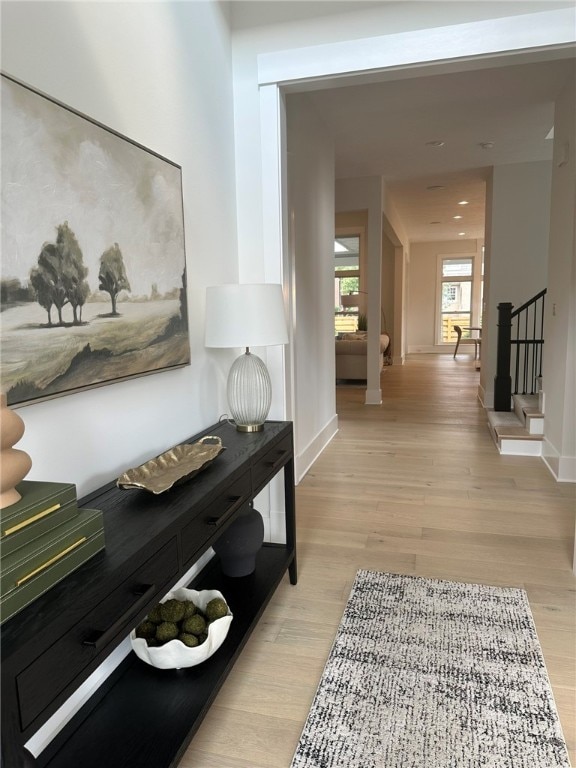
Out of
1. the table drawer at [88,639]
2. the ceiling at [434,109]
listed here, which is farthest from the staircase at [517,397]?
the table drawer at [88,639]

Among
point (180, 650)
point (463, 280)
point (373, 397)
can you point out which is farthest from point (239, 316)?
point (463, 280)

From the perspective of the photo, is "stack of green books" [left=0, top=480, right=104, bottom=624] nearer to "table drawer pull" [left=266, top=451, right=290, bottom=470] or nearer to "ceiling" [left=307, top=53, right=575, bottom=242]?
"table drawer pull" [left=266, top=451, right=290, bottom=470]

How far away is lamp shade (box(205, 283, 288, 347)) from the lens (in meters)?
2.00

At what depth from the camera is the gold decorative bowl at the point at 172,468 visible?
144cm

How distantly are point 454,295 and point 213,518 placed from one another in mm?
12990

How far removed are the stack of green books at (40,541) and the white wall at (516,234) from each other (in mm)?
5802

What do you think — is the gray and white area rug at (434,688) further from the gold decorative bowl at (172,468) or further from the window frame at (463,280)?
the window frame at (463,280)

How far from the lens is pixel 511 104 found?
4.16 meters

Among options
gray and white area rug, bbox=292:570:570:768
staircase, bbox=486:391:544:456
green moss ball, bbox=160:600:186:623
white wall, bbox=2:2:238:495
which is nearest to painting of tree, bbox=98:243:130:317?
white wall, bbox=2:2:238:495

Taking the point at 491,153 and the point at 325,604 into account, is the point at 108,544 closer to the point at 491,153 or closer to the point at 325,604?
the point at 325,604

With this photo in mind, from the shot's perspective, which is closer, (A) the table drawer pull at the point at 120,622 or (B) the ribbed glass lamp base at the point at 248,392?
(A) the table drawer pull at the point at 120,622

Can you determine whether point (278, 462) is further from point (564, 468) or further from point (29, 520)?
point (564, 468)

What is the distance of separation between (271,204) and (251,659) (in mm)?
2048

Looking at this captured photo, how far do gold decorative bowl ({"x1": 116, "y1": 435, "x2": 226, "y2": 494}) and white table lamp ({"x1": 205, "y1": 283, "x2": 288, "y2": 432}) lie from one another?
26cm
